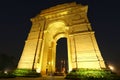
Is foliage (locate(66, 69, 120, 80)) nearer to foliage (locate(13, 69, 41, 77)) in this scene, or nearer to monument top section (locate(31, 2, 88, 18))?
foliage (locate(13, 69, 41, 77))

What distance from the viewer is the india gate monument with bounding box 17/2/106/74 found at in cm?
1546

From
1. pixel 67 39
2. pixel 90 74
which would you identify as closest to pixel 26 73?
pixel 90 74

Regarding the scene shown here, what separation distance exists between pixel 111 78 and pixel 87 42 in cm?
601

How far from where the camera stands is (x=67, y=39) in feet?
65.4

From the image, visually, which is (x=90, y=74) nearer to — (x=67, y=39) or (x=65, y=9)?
(x=67, y=39)

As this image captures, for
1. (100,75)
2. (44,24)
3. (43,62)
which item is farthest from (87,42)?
(44,24)

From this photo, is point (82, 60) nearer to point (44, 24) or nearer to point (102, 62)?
point (102, 62)

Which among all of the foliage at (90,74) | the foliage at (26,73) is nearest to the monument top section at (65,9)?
the foliage at (90,74)

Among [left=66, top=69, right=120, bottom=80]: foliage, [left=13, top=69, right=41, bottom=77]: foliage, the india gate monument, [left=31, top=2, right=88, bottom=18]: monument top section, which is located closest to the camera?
[left=66, top=69, right=120, bottom=80]: foliage

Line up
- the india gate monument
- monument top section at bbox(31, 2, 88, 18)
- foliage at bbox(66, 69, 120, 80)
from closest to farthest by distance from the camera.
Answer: foliage at bbox(66, 69, 120, 80) → the india gate monument → monument top section at bbox(31, 2, 88, 18)

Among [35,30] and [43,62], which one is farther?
[35,30]

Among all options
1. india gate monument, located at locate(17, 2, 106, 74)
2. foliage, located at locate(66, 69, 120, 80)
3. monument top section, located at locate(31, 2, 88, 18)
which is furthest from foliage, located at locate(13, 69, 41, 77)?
monument top section, located at locate(31, 2, 88, 18)

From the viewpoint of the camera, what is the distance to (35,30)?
71.7 ft

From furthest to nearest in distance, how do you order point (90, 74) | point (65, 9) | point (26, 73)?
point (65, 9) < point (26, 73) < point (90, 74)
